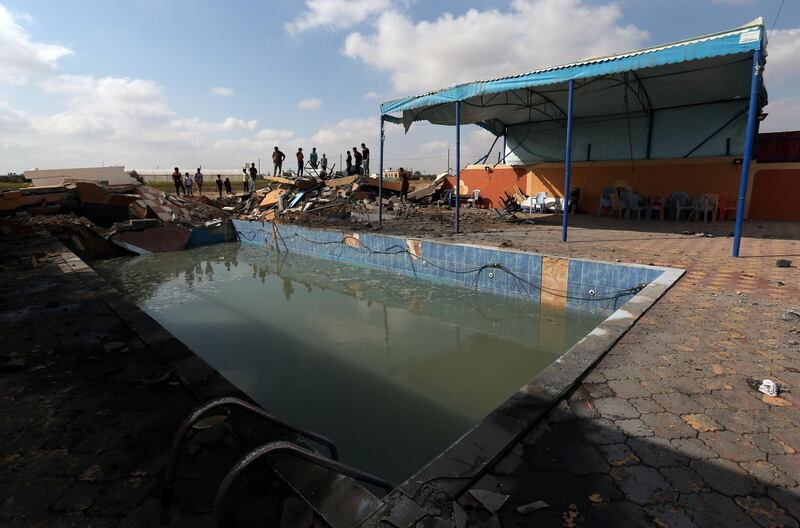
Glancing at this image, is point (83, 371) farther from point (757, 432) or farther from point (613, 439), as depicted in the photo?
point (757, 432)

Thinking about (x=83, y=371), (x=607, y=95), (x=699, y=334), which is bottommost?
(x=83, y=371)

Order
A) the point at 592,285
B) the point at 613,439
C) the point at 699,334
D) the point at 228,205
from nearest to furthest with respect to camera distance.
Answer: the point at 613,439, the point at 699,334, the point at 592,285, the point at 228,205

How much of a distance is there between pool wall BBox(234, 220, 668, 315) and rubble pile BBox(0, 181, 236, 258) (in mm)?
5177

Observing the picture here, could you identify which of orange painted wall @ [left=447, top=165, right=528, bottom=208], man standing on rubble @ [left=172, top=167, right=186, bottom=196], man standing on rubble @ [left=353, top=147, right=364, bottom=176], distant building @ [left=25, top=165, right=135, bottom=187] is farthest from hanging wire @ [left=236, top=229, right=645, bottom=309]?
distant building @ [left=25, top=165, right=135, bottom=187]

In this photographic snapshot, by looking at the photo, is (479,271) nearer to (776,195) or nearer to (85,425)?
(85,425)

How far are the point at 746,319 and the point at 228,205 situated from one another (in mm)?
17886

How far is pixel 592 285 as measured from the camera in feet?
19.2

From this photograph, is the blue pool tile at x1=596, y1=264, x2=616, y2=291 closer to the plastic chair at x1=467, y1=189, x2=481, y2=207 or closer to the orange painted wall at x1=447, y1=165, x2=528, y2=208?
the orange painted wall at x1=447, y1=165, x2=528, y2=208

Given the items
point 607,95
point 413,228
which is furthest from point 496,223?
point 607,95

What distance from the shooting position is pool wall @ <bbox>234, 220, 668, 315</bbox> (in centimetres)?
565

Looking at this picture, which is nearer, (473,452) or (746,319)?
(473,452)

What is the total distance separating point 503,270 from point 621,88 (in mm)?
6787

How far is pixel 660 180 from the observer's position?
37.1 feet

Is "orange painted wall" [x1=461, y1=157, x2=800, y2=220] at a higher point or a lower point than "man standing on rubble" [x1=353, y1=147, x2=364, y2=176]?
lower
